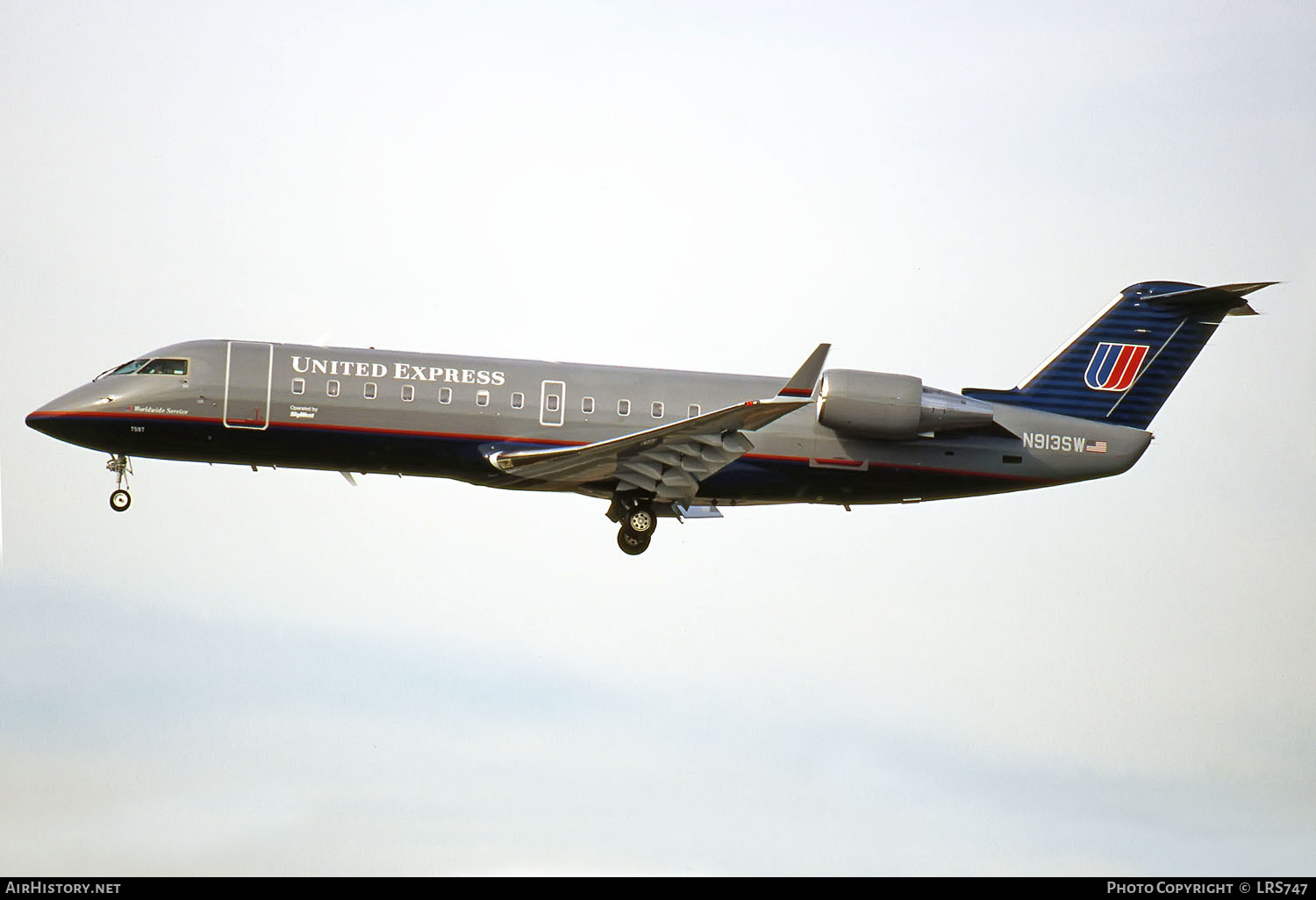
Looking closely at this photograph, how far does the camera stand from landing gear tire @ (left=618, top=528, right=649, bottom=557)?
100ft

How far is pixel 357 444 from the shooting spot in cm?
2900

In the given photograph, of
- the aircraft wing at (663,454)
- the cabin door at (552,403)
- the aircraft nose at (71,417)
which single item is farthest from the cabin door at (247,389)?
the cabin door at (552,403)

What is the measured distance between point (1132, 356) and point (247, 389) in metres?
16.5

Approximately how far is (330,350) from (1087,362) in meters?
14.3

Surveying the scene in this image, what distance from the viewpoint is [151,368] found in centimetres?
2944

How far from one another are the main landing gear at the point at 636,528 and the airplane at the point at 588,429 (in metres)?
0.03

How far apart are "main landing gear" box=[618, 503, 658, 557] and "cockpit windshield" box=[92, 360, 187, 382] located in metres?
8.13

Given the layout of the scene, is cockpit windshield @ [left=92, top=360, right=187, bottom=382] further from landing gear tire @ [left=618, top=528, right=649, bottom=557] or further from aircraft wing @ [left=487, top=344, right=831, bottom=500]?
landing gear tire @ [left=618, top=528, right=649, bottom=557]

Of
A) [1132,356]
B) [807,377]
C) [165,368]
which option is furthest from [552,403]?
[1132,356]

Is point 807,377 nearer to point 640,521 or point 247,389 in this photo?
point 640,521

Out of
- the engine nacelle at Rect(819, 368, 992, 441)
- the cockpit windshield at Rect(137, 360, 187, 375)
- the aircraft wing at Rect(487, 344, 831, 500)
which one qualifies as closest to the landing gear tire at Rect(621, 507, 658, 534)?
the aircraft wing at Rect(487, 344, 831, 500)
